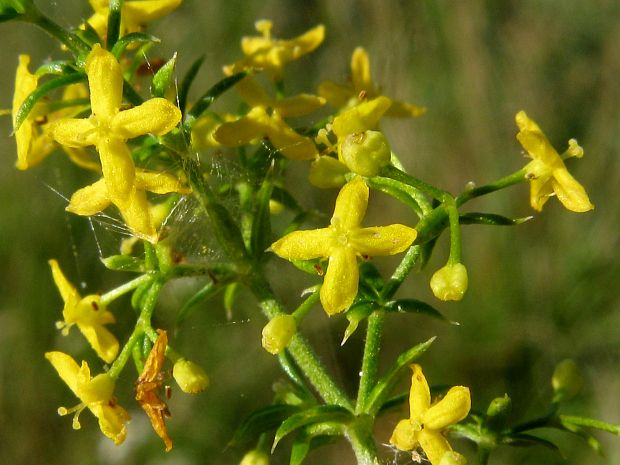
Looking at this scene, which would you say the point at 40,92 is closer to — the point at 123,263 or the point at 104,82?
the point at 104,82

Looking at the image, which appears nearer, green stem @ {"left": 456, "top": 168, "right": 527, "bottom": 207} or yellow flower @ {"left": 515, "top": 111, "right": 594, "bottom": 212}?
green stem @ {"left": 456, "top": 168, "right": 527, "bottom": 207}

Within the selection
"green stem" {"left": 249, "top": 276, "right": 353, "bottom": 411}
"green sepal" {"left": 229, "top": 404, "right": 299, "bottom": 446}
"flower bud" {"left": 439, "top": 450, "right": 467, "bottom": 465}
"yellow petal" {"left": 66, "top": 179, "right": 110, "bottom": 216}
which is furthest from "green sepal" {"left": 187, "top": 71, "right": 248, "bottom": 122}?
"flower bud" {"left": 439, "top": 450, "right": 467, "bottom": 465}

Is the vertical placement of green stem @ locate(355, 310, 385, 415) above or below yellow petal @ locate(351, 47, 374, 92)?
below

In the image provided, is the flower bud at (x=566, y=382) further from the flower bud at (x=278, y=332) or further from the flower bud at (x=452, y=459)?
the flower bud at (x=278, y=332)

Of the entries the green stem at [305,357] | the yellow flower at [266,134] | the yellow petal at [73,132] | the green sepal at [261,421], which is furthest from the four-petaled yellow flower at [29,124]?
the green sepal at [261,421]

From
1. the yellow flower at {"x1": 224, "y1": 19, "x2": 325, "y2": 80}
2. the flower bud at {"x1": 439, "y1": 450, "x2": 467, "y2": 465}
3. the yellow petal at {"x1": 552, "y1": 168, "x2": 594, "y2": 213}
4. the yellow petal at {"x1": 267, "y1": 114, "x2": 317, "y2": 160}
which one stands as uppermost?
the yellow flower at {"x1": 224, "y1": 19, "x2": 325, "y2": 80}

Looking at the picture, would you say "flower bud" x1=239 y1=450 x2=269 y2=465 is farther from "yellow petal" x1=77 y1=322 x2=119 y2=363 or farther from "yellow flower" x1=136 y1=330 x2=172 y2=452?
"yellow petal" x1=77 y1=322 x2=119 y2=363

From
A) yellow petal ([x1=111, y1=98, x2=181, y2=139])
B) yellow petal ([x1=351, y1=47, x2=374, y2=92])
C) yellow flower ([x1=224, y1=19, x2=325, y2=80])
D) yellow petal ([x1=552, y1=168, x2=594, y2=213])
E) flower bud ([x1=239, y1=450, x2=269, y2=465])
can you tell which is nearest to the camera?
yellow petal ([x1=111, y1=98, x2=181, y2=139])
